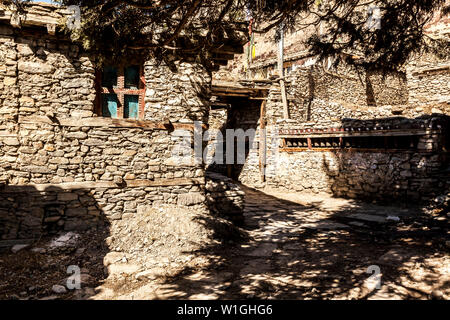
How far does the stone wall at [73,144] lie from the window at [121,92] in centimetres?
32

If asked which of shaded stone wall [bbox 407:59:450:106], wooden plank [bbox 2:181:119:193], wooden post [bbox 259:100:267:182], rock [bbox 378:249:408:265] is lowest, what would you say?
rock [bbox 378:249:408:265]

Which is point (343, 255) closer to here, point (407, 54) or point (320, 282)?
point (320, 282)

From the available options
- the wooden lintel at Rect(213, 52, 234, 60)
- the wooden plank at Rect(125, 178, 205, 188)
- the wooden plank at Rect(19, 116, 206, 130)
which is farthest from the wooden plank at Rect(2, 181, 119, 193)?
the wooden lintel at Rect(213, 52, 234, 60)

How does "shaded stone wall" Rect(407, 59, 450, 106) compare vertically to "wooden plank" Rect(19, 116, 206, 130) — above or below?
above

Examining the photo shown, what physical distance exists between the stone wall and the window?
0.32 m

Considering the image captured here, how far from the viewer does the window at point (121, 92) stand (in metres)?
6.24

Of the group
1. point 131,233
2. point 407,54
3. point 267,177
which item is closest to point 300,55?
point 267,177

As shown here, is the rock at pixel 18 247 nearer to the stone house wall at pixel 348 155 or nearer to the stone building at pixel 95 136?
the stone building at pixel 95 136

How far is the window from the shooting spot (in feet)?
20.5

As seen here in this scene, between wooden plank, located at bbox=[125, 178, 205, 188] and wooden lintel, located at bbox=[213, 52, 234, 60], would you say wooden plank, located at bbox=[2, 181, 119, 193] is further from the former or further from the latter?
wooden lintel, located at bbox=[213, 52, 234, 60]

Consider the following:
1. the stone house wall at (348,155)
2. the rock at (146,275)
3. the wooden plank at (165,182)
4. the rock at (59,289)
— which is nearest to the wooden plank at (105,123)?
the wooden plank at (165,182)

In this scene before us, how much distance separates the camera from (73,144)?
5.75 m

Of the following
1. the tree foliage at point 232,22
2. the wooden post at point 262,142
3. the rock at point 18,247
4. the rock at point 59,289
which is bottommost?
the rock at point 59,289

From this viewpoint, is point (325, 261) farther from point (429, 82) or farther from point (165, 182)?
point (429, 82)
